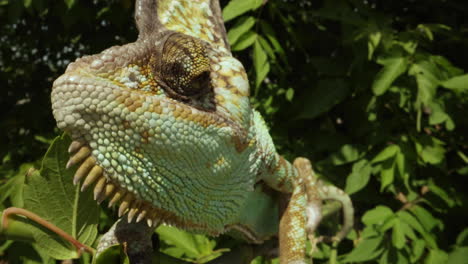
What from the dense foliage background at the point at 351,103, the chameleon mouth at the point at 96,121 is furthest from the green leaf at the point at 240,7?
the chameleon mouth at the point at 96,121

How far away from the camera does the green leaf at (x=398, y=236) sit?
1.45 metres

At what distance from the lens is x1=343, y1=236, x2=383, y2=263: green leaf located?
149cm

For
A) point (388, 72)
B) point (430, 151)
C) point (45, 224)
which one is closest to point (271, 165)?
point (45, 224)

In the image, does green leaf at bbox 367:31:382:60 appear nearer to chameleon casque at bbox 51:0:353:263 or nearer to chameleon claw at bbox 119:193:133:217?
chameleon casque at bbox 51:0:353:263

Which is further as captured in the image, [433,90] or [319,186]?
[433,90]

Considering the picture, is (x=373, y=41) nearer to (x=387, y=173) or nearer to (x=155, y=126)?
(x=387, y=173)

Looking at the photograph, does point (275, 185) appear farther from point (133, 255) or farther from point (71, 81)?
point (71, 81)

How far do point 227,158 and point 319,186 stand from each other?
1.91 feet

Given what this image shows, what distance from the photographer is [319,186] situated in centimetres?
121

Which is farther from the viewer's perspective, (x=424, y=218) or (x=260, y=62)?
(x=424, y=218)

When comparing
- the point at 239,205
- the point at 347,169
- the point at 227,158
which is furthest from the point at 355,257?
the point at 227,158

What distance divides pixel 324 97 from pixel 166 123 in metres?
1.14

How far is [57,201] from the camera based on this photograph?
2.21 ft

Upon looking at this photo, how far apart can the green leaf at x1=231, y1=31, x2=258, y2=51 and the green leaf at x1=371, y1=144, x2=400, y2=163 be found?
1.88 feet
